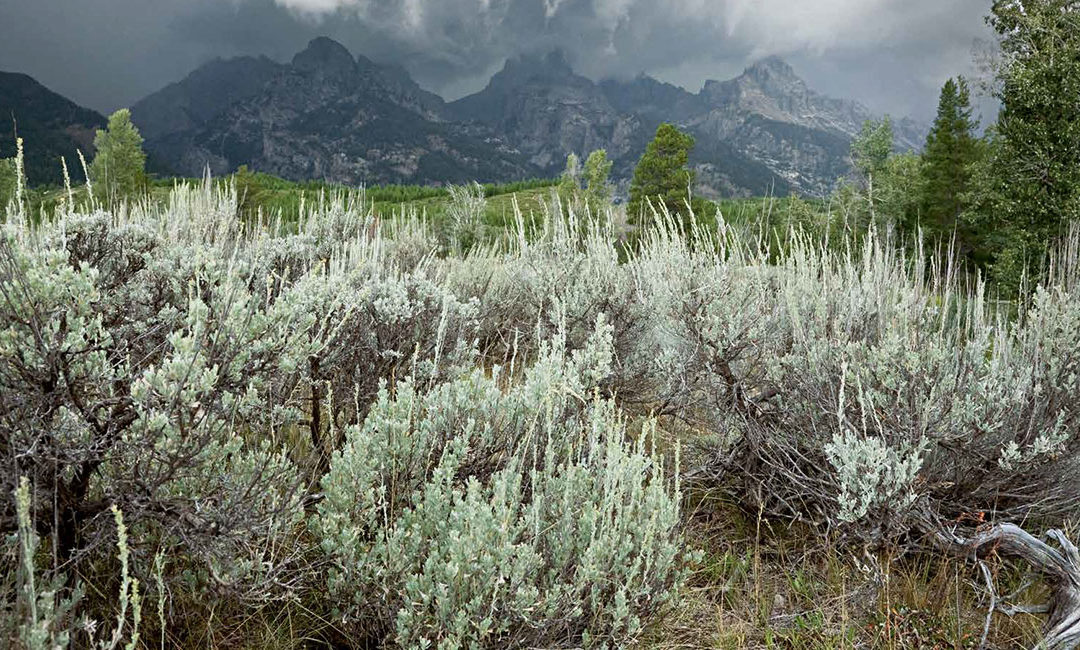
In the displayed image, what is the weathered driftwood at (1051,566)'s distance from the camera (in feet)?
7.52

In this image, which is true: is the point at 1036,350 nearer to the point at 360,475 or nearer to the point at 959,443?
the point at 959,443

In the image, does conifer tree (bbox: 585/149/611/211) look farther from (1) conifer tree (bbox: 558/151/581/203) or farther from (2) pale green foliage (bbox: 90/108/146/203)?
(2) pale green foliage (bbox: 90/108/146/203)

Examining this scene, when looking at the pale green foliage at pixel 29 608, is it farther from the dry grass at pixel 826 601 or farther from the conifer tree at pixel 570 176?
the conifer tree at pixel 570 176

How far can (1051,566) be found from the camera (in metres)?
2.47

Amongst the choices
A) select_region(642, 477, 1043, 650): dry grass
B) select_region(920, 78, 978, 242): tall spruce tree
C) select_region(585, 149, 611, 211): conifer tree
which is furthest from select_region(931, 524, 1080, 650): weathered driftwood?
select_region(920, 78, 978, 242): tall spruce tree

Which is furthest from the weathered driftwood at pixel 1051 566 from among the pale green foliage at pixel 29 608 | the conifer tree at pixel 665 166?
the conifer tree at pixel 665 166

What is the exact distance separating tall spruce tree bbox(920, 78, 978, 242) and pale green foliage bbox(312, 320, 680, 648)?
40101 mm

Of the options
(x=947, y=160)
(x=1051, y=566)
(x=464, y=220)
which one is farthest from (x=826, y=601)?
(x=947, y=160)

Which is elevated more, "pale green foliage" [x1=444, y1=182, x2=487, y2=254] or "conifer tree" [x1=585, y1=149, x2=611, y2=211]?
"conifer tree" [x1=585, y1=149, x2=611, y2=211]

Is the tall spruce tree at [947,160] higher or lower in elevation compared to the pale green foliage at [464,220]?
higher

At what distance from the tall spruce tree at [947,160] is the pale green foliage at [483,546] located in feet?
132

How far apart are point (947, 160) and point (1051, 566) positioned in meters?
42.7

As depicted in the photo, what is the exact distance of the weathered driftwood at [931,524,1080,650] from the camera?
2.29m

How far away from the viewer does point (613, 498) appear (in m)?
2.08
